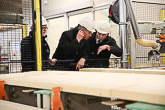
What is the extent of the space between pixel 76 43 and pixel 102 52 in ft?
1.68

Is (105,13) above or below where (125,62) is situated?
above

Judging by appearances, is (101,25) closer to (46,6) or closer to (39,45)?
(39,45)

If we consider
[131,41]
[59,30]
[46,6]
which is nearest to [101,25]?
[131,41]

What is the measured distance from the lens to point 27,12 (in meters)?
2.55

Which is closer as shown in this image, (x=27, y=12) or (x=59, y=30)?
(x=27, y=12)

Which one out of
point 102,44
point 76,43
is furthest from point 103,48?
point 76,43

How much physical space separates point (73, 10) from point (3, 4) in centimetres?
348

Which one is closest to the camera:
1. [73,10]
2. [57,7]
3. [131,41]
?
[131,41]

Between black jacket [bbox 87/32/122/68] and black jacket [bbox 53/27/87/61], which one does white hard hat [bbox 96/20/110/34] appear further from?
black jacket [bbox 53/27/87/61]

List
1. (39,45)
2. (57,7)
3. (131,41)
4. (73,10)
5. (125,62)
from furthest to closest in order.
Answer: (57,7) → (73,10) → (131,41) → (125,62) → (39,45)

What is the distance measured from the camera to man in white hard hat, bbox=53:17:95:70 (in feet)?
10.3

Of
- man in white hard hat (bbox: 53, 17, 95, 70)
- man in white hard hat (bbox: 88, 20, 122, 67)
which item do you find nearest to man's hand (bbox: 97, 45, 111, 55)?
man in white hard hat (bbox: 88, 20, 122, 67)

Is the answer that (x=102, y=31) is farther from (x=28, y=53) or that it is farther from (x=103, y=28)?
(x=28, y=53)

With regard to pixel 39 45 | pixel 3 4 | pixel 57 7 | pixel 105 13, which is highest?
pixel 57 7
